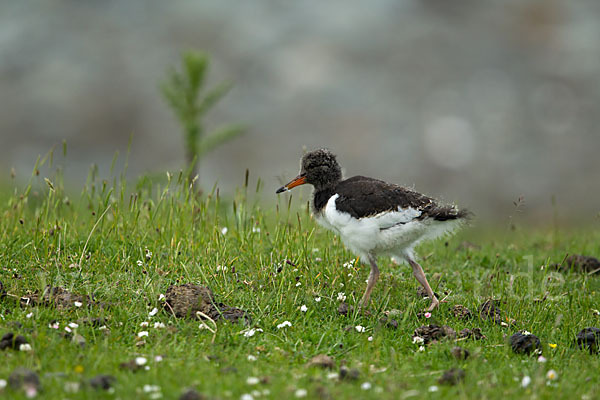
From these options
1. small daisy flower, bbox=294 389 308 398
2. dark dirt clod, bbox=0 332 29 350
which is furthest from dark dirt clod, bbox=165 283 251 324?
small daisy flower, bbox=294 389 308 398

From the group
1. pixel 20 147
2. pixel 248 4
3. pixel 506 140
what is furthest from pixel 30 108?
pixel 506 140

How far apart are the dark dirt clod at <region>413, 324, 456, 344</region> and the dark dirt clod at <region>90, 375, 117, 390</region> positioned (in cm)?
270

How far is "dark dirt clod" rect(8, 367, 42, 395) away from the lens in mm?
4254

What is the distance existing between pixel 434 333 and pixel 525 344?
77 cm

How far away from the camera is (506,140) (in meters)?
17.3

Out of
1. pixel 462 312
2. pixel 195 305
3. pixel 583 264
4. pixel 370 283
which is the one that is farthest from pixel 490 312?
pixel 195 305

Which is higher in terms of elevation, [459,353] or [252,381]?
[252,381]

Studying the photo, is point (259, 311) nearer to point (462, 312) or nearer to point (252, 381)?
point (252, 381)

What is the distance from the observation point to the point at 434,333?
5762 mm

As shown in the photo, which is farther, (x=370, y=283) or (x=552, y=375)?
(x=370, y=283)

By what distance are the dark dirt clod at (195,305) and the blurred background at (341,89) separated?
1021 cm

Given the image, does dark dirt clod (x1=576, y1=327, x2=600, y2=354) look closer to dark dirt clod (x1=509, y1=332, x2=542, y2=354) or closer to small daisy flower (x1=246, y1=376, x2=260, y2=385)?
dark dirt clod (x1=509, y1=332, x2=542, y2=354)

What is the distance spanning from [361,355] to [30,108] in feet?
50.8

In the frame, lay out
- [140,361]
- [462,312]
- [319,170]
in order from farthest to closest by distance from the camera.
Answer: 1. [319,170]
2. [462,312]
3. [140,361]
